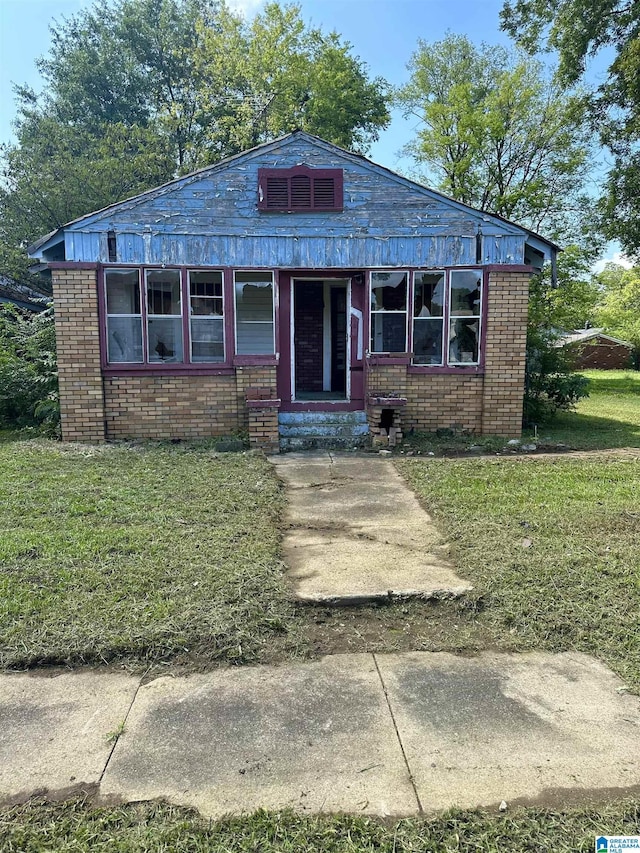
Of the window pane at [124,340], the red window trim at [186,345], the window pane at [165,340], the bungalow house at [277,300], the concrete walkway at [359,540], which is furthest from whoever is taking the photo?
the window pane at [165,340]

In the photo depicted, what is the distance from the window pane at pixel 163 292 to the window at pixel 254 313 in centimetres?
97

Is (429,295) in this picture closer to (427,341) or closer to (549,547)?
(427,341)

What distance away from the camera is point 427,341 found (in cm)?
990

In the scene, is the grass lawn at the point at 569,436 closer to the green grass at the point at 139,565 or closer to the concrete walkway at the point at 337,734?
the green grass at the point at 139,565

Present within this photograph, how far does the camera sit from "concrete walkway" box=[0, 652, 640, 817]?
7.40 feet

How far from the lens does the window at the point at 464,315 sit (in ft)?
31.7

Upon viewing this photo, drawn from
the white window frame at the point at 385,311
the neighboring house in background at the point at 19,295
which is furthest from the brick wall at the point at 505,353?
the neighboring house in background at the point at 19,295

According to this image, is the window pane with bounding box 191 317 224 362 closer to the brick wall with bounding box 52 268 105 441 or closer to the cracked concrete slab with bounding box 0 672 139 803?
the brick wall with bounding box 52 268 105 441

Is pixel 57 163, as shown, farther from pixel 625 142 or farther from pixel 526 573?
pixel 526 573

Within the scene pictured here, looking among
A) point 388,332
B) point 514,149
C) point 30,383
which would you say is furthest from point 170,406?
point 514,149

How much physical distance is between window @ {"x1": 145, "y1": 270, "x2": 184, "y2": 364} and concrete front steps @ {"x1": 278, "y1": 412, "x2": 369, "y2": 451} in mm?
2115

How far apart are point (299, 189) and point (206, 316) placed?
2531mm

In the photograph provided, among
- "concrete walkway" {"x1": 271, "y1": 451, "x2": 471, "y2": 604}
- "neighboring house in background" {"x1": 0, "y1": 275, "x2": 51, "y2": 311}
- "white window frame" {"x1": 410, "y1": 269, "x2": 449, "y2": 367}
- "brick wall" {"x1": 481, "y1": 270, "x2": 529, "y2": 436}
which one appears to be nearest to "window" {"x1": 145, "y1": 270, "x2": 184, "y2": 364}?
"concrete walkway" {"x1": 271, "y1": 451, "x2": 471, "y2": 604}

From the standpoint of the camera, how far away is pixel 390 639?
340 centimetres
